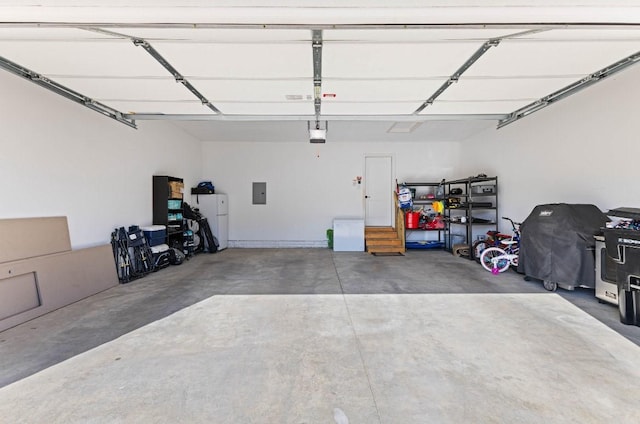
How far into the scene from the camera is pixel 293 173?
805 cm

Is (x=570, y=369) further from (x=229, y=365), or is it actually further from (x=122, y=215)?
(x=122, y=215)

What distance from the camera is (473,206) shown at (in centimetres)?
635

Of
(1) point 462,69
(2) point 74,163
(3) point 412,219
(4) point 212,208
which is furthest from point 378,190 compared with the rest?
(2) point 74,163

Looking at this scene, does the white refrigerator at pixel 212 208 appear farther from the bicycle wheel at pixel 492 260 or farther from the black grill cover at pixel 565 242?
the black grill cover at pixel 565 242

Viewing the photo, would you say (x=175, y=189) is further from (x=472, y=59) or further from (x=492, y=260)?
(x=492, y=260)

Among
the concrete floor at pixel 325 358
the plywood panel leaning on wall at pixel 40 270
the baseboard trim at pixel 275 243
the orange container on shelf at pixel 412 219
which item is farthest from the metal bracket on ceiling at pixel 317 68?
the baseboard trim at pixel 275 243

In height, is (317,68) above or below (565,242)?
above

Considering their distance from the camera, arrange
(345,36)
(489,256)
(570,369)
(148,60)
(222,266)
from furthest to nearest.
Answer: (222,266)
(489,256)
(148,60)
(345,36)
(570,369)

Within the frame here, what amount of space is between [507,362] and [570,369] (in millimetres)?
430

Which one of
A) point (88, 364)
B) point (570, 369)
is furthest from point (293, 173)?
point (570, 369)

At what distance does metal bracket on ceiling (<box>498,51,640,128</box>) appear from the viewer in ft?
9.69

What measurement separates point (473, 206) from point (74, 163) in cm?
745

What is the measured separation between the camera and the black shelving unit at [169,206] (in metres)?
5.74

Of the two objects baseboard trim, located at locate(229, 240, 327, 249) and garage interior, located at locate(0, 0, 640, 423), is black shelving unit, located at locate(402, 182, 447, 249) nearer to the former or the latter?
garage interior, located at locate(0, 0, 640, 423)
